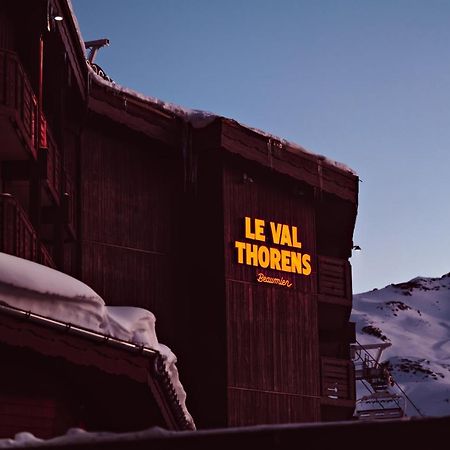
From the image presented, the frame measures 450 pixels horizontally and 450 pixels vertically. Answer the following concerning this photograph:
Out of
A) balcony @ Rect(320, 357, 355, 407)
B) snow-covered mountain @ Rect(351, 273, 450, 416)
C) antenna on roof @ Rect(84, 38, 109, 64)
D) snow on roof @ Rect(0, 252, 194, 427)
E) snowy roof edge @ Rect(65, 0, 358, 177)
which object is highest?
snow-covered mountain @ Rect(351, 273, 450, 416)

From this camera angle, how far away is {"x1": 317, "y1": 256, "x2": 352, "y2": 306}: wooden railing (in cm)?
3191

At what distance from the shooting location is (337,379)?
31734mm

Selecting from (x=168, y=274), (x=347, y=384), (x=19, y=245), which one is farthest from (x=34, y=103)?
(x=347, y=384)

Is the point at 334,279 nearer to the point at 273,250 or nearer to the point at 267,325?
the point at 273,250

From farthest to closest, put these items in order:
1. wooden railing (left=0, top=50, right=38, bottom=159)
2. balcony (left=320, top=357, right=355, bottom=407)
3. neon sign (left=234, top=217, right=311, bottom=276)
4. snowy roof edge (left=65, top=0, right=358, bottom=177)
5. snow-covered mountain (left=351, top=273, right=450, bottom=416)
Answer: snow-covered mountain (left=351, top=273, right=450, bottom=416), balcony (left=320, top=357, right=355, bottom=407), neon sign (left=234, top=217, right=311, bottom=276), snowy roof edge (left=65, top=0, right=358, bottom=177), wooden railing (left=0, top=50, right=38, bottom=159)

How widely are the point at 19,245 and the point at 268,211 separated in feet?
46.3

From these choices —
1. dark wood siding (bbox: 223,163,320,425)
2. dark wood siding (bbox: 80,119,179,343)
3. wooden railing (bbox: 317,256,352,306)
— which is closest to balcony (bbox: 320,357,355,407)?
dark wood siding (bbox: 223,163,320,425)

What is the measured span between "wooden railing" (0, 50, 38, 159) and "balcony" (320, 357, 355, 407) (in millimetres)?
14631

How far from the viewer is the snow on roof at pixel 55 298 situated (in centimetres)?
1405

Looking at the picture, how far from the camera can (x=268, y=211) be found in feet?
99.4

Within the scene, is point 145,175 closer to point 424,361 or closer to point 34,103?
point 34,103

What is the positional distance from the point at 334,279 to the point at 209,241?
506 cm

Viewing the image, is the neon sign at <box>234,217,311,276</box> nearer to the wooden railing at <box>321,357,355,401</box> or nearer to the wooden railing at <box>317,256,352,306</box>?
the wooden railing at <box>317,256,352,306</box>

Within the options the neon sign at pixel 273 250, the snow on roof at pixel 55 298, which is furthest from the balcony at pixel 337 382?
the snow on roof at pixel 55 298
